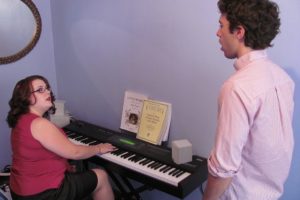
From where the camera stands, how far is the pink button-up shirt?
1004mm

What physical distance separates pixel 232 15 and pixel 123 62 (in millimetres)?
1283

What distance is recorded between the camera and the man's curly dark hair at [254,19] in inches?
40.8

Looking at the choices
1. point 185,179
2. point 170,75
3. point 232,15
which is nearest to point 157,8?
point 170,75

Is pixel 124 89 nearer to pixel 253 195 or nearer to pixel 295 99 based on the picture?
pixel 295 99

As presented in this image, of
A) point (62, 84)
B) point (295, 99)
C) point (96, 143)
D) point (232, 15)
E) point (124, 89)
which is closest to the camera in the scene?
point (232, 15)

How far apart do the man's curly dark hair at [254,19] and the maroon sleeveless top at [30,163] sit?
1241 mm

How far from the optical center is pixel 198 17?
1.76m

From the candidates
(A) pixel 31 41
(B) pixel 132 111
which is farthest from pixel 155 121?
(A) pixel 31 41

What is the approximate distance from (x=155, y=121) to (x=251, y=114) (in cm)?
110

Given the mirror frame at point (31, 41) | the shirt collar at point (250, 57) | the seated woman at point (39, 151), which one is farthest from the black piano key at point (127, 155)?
the mirror frame at point (31, 41)

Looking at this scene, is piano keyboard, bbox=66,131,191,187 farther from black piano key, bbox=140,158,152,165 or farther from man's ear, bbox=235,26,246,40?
man's ear, bbox=235,26,246,40

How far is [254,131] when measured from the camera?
41.3 inches

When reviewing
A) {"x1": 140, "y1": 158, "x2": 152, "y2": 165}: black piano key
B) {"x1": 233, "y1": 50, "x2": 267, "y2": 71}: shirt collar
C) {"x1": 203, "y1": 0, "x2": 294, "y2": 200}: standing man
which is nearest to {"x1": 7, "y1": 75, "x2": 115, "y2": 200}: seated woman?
{"x1": 140, "y1": 158, "x2": 152, "y2": 165}: black piano key

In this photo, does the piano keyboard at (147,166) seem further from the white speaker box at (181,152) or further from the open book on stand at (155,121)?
the open book on stand at (155,121)
